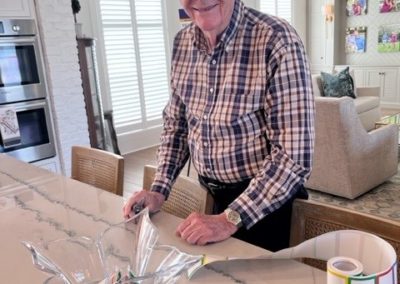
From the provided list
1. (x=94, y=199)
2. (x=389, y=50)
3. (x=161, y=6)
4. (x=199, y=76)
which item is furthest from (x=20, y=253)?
(x=389, y=50)

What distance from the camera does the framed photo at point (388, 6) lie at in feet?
20.5

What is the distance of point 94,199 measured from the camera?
1323mm

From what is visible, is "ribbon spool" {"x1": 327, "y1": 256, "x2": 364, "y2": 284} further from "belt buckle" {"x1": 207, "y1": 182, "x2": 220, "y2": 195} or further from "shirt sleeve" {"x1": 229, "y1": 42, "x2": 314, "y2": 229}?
"belt buckle" {"x1": 207, "y1": 182, "x2": 220, "y2": 195}

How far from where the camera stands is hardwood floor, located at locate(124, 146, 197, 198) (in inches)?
145

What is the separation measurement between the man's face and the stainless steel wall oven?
2340mm

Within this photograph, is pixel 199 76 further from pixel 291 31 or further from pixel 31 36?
pixel 31 36

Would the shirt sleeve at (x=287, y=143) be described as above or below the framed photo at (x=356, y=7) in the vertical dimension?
below

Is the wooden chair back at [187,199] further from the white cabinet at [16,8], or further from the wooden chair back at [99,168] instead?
the white cabinet at [16,8]

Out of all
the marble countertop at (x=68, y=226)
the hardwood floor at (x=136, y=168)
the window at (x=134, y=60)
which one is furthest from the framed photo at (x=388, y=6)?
the marble countertop at (x=68, y=226)

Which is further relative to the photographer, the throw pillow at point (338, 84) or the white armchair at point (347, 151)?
the throw pillow at point (338, 84)

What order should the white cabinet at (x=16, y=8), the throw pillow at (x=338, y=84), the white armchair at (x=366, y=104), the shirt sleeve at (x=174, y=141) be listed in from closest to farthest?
the shirt sleeve at (x=174, y=141), the white cabinet at (x=16, y=8), the white armchair at (x=366, y=104), the throw pillow at (x=338, y=84)

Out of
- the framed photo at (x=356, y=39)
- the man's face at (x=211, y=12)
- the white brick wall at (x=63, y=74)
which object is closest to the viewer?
the man's face at (x=211, y=12)

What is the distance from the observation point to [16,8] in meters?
3.02

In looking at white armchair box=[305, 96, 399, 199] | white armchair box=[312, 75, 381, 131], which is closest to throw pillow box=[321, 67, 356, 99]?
white armchair box=[312, 75, 381, 131]
